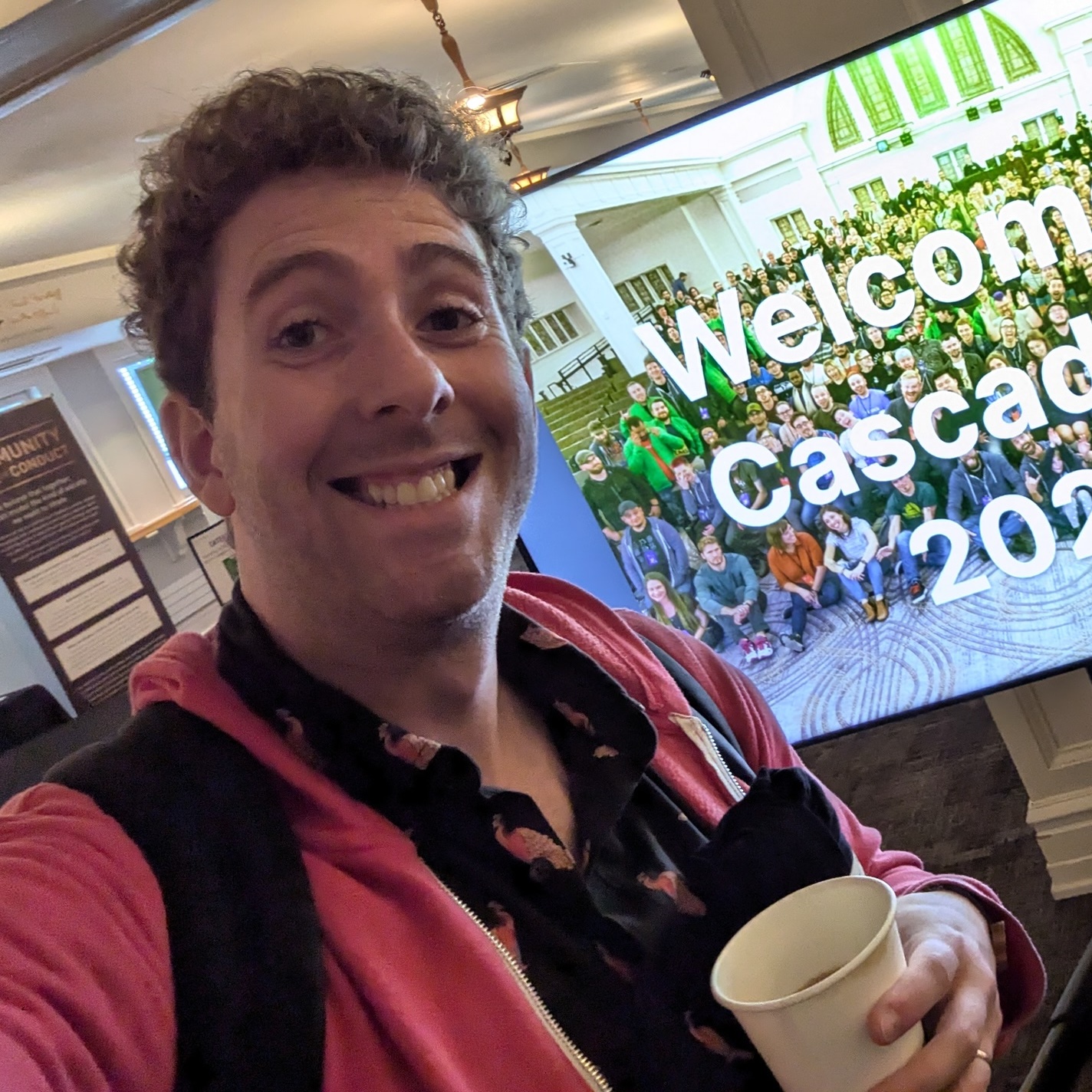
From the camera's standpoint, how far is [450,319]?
2.85 feet

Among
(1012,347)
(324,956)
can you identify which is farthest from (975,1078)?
(1012,347)

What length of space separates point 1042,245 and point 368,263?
1.28 meters

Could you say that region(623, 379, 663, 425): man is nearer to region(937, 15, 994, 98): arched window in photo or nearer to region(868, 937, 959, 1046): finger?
region(937, 15, 994, 98): arched window in photo

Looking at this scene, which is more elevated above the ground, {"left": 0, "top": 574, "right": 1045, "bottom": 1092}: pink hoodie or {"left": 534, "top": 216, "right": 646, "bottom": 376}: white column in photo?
{"left": 534, "top": 216, "right": 646, "bottom": 376}: white column in photo

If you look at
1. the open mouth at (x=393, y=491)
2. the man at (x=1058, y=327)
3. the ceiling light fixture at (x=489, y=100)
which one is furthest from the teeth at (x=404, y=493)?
the ceiling light fixture at (x=489, y=100)

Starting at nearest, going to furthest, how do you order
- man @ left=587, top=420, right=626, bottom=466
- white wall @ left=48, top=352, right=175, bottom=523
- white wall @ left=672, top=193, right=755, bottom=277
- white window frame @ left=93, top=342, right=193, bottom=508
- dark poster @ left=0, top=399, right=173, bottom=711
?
1. white wall @ left=672, top=193, right=755, bottom=277
2. man @ left=587, top=420, right=626, bottom=466
3. dark poster @ left=0, top=399, right=173, bottom=711
4. white wall @ left=48, top=352, right=175, bottom=523
5. white window frame @ left=93, top=342, right=193, bottom=508

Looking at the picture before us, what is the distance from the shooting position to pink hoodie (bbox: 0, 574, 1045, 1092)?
57 cm

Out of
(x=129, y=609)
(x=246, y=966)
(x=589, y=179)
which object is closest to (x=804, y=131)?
(x=589, y=179)

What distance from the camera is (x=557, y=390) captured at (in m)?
1.87

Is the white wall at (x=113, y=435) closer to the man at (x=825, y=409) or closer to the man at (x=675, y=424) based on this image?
the man at (x=675, y=424)

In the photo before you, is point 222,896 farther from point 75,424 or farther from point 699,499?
point 75,424

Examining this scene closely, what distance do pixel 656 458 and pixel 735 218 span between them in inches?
17.3

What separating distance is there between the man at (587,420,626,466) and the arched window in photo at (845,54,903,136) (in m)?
0.67

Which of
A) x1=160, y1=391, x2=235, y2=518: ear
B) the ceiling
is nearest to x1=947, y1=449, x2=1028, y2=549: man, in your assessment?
x1=160, y1=391, x2=235, y2=518: ear
